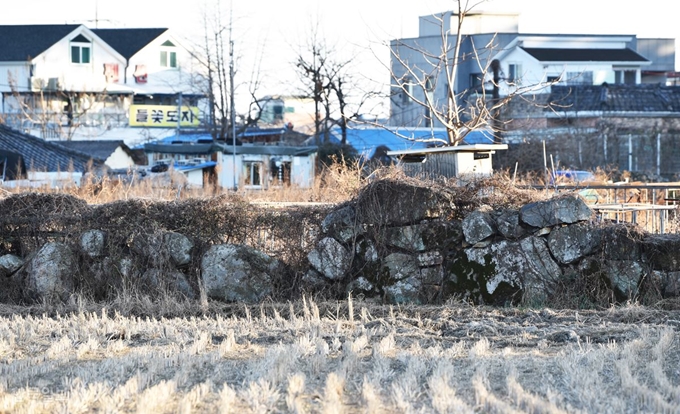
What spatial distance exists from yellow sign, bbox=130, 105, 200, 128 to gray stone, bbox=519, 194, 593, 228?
52433 millimetres

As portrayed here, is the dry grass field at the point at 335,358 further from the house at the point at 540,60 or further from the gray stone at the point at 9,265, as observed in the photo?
the house at the point at 540,60

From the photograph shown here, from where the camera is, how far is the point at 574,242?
46.8 feet

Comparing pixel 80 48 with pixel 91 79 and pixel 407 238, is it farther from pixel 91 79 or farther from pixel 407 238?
pixel 407 238

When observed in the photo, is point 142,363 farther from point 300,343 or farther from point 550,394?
point 550,394

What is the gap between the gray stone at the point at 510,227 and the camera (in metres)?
14.5

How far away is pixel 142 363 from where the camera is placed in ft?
30.5

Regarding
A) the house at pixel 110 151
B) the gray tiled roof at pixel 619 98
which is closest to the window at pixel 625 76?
the gray tiled roof at pixel 619 98

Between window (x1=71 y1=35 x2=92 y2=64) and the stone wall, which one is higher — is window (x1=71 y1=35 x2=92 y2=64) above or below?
above

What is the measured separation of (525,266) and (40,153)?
1109 inches

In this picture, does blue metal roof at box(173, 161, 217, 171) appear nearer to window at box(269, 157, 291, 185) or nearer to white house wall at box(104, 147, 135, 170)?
window at box(269, 157, 291, 185)

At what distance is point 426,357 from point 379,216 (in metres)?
5.62

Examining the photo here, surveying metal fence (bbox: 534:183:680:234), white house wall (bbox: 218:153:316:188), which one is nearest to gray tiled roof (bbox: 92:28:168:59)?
white house wall (bbox: 218:153:316:188)

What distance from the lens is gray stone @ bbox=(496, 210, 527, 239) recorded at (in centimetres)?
1453

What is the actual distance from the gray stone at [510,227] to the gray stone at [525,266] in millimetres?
106
